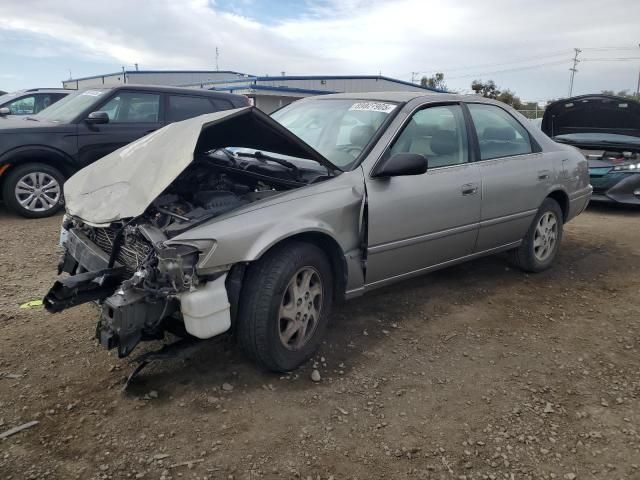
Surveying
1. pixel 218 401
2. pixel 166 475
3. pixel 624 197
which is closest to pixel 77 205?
pixel 218 401

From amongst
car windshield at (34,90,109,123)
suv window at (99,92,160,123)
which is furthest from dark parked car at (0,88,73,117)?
suv window at (99,92,160,123)

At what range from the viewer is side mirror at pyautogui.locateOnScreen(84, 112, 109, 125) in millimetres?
6809

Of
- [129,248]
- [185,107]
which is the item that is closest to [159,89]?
[185,107]

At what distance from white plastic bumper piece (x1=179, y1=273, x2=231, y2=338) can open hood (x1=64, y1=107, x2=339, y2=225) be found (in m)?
0.55

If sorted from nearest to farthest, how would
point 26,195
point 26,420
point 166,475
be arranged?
point 166,475
point 26,420
point 26,195

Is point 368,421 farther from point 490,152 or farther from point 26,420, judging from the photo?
point 490,152

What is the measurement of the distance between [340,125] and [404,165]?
2.57ft

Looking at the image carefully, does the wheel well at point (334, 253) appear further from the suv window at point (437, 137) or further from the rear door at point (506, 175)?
the rear door at point (506, 175)

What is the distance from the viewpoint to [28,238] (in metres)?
5.72

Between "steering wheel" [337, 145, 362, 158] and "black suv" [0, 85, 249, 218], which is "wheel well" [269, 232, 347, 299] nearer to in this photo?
"steering wheel" [337, 145, 362, 158]

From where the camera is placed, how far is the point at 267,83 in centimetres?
2800

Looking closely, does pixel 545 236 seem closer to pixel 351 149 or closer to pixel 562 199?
pixel 562 199

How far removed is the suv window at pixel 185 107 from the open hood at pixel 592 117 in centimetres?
546

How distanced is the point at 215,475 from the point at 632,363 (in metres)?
2.72
